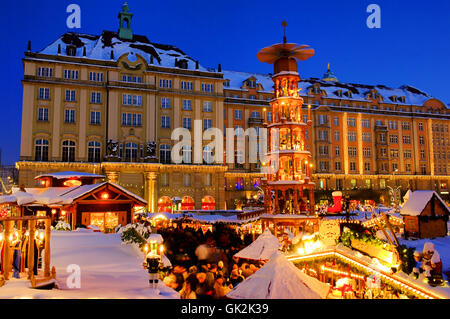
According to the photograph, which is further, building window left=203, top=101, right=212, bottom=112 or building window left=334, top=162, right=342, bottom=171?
building window left=334, top=162, right=342, bottom=171

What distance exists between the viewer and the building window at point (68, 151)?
1852 inches

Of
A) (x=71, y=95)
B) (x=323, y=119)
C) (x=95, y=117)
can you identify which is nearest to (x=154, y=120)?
(x=95, y=117)

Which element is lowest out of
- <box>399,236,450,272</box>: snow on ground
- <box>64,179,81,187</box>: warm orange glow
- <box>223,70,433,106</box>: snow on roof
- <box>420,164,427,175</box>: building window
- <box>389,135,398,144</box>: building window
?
<box>399,236,450,272</box>: snow on ground

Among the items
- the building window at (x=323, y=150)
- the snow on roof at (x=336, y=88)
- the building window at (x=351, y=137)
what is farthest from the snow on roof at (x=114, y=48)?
the building window at (x=351, y=137)

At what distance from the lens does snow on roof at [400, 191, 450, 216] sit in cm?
2209

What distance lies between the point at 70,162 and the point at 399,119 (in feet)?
182

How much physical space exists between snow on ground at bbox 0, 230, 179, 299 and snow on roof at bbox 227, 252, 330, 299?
206 cm

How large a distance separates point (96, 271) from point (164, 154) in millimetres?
38788

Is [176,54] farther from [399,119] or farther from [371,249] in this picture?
[371,249]

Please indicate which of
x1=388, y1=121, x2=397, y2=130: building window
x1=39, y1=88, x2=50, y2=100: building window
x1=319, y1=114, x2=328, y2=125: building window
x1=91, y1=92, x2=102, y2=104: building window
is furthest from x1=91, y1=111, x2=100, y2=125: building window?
x1=388, y1=121, x2=397, y2=130: building window

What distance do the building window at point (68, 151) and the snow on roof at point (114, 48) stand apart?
1140 cm

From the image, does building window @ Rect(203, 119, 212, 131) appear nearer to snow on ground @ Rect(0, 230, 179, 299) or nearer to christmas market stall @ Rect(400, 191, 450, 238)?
snow on ground @ Rect(0, 230, 179, 299)
